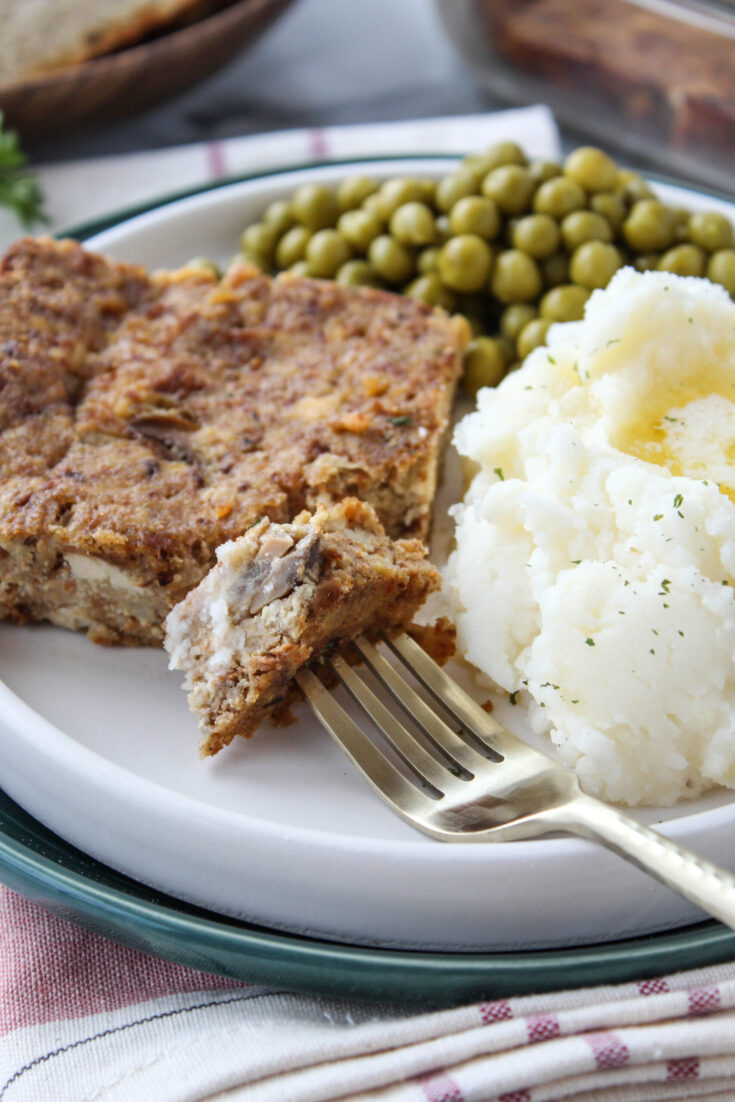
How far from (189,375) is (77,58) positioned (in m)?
4.24

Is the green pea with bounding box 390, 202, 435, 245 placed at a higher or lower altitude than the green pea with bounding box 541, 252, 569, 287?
higher

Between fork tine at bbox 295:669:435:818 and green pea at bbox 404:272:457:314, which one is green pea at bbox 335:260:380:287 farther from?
fork tine at bbox 295:669:435:818

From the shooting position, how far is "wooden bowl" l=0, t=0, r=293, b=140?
6.99 metres

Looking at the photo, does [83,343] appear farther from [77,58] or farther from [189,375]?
[77,58]

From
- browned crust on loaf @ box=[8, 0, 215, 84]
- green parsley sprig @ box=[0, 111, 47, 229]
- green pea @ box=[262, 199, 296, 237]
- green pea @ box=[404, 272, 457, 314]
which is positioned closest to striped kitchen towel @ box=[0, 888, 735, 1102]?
green pea @ box=[404, 272, 457, 314]

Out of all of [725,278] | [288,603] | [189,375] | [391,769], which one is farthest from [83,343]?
[725,278]

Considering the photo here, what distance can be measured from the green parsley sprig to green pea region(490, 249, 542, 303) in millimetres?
2757

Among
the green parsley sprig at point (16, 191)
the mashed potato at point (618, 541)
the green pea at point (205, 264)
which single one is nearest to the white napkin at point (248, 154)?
the green parsley sprig at point (16, 191)

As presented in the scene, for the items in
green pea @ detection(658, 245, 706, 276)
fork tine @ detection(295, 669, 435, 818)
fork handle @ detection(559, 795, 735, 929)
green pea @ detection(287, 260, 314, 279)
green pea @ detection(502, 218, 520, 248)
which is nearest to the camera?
fork handle @ detection(559, 795, 735, 929)

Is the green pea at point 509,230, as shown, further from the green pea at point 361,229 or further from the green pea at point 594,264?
the green pea at point 361,229

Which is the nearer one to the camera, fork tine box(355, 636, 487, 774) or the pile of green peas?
fork tine box(355, 636, 487, 774)

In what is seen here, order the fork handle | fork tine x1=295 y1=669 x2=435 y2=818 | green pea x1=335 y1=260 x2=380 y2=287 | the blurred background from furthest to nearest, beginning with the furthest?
the blurred background → green pea x1=335 y1=260 x2=380 y2=287 → fork tine x1=295 y1=669 x2=435 y2=818 → the fork handle

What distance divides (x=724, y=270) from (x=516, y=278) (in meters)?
0.95

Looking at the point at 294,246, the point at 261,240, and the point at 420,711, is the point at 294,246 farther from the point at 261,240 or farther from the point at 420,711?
the point at 420,711
